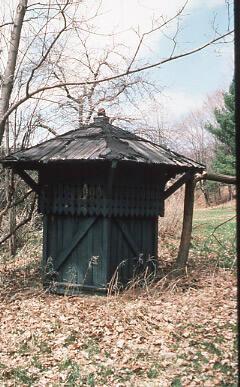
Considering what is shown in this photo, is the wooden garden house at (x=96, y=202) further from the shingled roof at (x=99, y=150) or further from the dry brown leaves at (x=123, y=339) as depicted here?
the dry brown leaves at (x=123, y=339)

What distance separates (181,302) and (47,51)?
4.53 metres

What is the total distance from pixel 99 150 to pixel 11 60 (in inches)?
107

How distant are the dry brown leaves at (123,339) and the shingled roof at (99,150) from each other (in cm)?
212

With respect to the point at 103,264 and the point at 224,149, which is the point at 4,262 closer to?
the point at 103,264

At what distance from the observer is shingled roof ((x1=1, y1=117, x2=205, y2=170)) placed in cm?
721

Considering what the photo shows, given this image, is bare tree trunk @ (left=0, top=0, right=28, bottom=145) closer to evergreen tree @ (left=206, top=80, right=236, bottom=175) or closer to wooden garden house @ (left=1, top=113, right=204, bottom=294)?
wooden garden house @ (left=1, top=113, right=204, bottom=294)

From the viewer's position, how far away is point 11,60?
8.55 metres

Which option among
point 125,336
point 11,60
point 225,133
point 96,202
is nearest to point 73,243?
point 96,202

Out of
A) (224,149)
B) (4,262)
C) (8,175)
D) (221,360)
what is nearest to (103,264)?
(221,360)

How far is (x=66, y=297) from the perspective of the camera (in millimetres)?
7523

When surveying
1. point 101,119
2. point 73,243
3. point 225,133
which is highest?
point 225,133

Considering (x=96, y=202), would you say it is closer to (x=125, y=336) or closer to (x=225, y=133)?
(x=125, y=336)

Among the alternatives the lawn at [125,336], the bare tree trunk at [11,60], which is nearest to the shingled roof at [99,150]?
the bare tree trunk at [11,60]

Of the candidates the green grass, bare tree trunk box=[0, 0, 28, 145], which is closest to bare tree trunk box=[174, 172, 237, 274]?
the green grass
